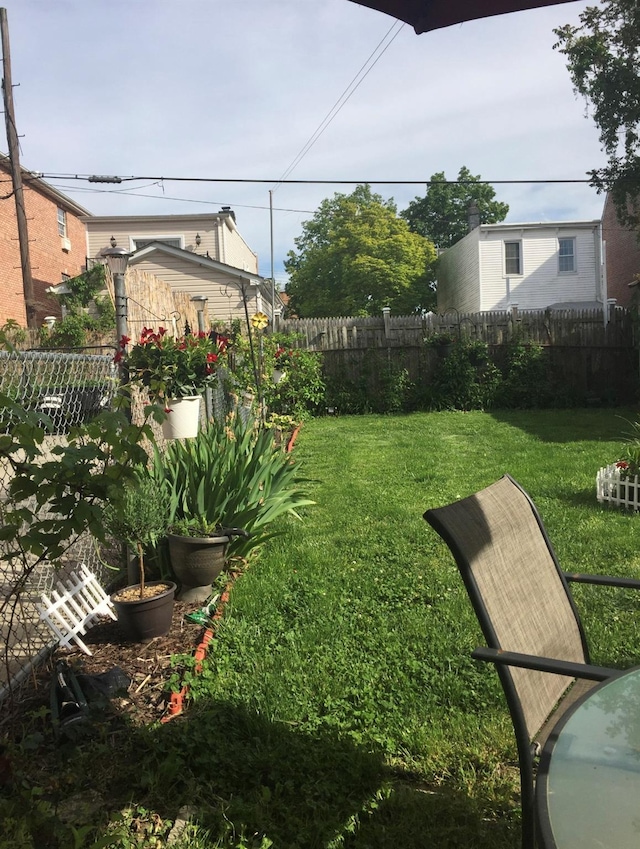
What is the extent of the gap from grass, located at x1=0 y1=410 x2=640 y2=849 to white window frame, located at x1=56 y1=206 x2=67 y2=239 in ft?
68.7

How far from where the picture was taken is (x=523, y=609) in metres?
1.80

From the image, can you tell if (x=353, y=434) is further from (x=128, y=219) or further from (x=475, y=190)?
(x=475, y=190)

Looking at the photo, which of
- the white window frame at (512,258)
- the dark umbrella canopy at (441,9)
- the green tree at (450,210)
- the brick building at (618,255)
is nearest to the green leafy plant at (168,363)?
the dark umbrella canopy at (441,9)

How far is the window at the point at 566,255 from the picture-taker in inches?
824

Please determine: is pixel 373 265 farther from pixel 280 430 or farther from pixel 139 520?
pixel 139 520

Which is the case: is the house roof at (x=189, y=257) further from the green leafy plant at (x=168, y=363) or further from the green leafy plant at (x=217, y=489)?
the green leafy plant at (x=217, y=489)

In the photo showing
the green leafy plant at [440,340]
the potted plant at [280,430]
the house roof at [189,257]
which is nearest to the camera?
the potted plant at [280,430]

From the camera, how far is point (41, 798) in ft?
6.26

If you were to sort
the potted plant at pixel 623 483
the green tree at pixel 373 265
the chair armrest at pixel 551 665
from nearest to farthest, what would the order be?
the chair armrest at pixel 551 665, the potted plant at pixel 623 483, the green tree at pixel 373 265

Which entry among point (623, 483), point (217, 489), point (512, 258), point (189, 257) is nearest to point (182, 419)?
point (217, 489)

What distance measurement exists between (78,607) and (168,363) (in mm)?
1764

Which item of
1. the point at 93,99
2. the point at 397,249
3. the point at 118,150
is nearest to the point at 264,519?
the point at 93,99

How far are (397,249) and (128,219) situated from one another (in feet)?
59.8

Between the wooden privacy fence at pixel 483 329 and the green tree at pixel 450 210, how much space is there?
36.9m
